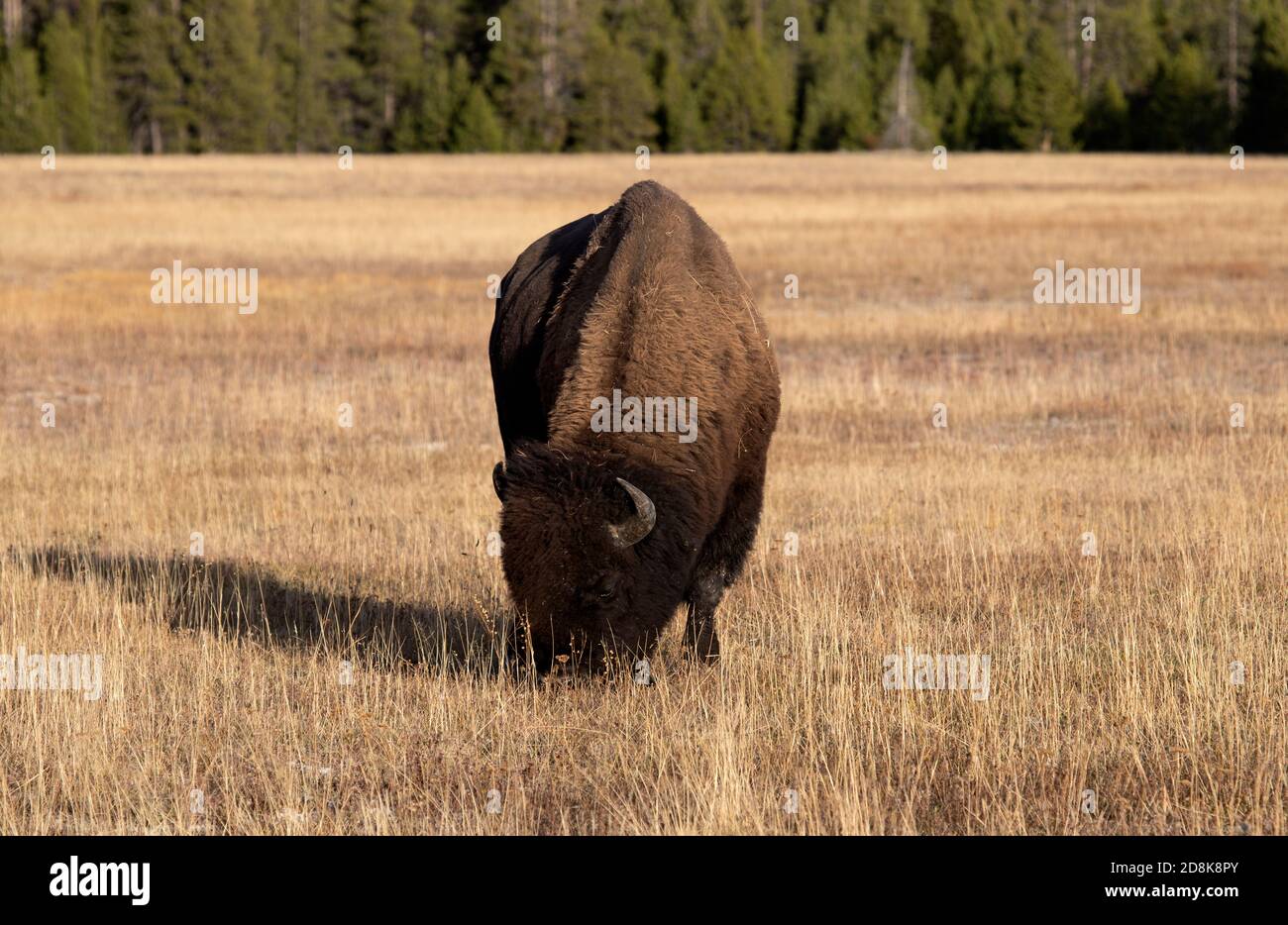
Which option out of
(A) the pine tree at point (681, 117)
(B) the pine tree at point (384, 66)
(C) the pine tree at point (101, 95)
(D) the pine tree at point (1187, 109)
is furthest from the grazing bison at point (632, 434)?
(B) the pine tree at point (384, 66)

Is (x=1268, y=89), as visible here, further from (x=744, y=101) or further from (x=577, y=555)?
(x=577, y=555)

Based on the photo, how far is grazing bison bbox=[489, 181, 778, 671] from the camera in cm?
612

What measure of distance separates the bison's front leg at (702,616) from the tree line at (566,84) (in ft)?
260

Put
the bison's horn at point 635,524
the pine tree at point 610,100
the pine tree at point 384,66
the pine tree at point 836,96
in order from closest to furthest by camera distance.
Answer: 1. the bison's horn at point 635,524
2. the pine tree at point 836,96
3. the pine tree at point 610,100
4. the pine tree at point 384,66

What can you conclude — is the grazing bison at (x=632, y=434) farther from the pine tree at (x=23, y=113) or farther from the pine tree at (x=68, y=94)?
the pine tree at (x=68, y=94)

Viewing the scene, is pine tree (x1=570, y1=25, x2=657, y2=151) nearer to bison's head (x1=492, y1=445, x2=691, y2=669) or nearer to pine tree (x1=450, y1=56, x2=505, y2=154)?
pine tree (x1=450, y1=56, x2=505, y2=154)

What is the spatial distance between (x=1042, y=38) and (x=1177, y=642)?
297 ft

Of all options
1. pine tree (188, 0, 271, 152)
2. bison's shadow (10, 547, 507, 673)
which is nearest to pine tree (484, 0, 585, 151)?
pine tree (188, 0, 271, 152)

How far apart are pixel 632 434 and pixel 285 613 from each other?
3.01 metres

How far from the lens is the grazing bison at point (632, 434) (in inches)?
241

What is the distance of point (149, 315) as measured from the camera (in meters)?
22.8

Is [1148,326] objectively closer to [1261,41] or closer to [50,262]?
[50,262]

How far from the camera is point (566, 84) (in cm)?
9331

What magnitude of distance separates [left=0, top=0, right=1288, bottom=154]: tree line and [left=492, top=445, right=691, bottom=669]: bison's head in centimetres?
8006
